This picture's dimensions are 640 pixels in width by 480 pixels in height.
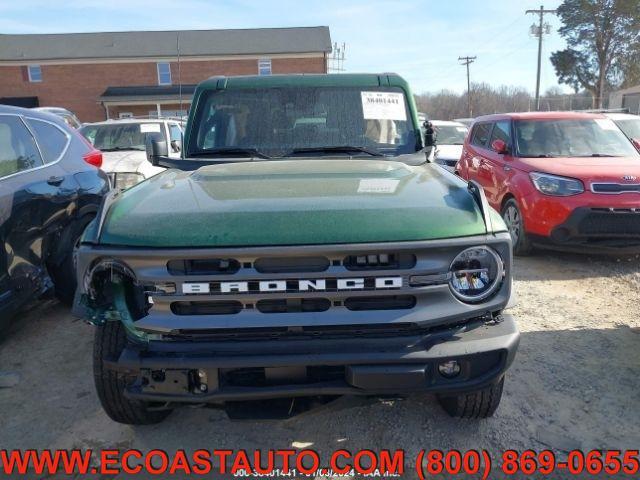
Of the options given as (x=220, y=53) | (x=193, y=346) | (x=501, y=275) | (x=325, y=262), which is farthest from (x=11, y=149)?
(x=220, y=53)

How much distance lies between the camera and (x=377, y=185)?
2762 mm

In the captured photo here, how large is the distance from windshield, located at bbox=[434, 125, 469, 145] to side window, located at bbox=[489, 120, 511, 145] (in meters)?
4.55

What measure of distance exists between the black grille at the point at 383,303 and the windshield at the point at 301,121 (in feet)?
5.32

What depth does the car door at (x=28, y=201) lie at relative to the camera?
375 centimetres

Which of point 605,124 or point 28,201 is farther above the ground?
point 605,124

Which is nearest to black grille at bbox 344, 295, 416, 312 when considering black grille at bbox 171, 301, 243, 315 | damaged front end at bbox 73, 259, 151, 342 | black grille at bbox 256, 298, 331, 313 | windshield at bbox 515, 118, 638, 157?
black grille at bbox 256, 298, 331, 313

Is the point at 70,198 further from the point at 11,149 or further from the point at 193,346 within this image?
the point at 193,346

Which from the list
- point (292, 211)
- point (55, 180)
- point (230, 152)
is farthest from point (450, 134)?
point (292, 211)

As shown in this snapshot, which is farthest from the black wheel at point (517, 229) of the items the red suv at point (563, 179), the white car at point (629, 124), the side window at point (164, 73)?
the side window at point (164, 73)

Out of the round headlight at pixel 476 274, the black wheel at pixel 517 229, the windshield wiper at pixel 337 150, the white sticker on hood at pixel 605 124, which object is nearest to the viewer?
the round headlight at pixel 476 274

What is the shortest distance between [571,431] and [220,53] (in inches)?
1584

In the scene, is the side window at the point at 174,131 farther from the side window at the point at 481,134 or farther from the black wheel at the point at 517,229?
the black wheel at the point at 517,229

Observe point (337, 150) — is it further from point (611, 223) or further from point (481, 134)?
point (481, 134)

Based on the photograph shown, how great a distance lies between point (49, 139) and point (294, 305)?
137 inches
